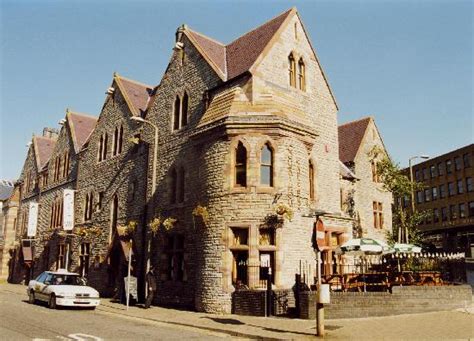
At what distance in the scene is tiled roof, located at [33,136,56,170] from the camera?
41.1 metres

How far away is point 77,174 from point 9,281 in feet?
49.5

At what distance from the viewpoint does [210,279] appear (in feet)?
58.6

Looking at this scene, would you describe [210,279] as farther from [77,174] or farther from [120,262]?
[77,174]

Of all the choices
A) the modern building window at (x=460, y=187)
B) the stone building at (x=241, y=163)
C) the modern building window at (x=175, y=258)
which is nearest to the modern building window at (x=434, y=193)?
the modern building window at (x=460, y=187)

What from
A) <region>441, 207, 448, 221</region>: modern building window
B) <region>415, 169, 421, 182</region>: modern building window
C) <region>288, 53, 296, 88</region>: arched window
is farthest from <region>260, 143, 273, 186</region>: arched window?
<region>415, 169, 421, 182</region>: modern building window

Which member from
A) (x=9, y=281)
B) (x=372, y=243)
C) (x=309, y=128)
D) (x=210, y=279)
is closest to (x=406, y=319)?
(x=372, y=243)

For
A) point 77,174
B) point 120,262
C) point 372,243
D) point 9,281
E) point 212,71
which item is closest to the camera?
point 372,243

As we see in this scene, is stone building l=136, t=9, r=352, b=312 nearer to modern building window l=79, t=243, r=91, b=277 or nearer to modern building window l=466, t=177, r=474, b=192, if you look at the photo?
modern building window l=79, t=243, r=91, b=277

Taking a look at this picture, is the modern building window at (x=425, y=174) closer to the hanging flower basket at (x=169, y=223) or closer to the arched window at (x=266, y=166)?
the arched window at (x=266, y=166)

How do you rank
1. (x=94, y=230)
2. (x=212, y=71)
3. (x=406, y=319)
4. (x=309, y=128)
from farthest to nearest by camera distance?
(x=94, y=230) < (x=212, y=71) < (x=309, y=128) < (x=406, y=319)

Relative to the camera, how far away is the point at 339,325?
44.9 feet

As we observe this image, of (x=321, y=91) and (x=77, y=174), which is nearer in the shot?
(x=321, y=91)

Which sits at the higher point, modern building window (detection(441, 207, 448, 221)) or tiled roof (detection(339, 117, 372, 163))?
tiled roof (detection(339, 117, 372, 163))

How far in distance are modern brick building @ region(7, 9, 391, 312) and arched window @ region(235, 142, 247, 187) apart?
0.17 feet
